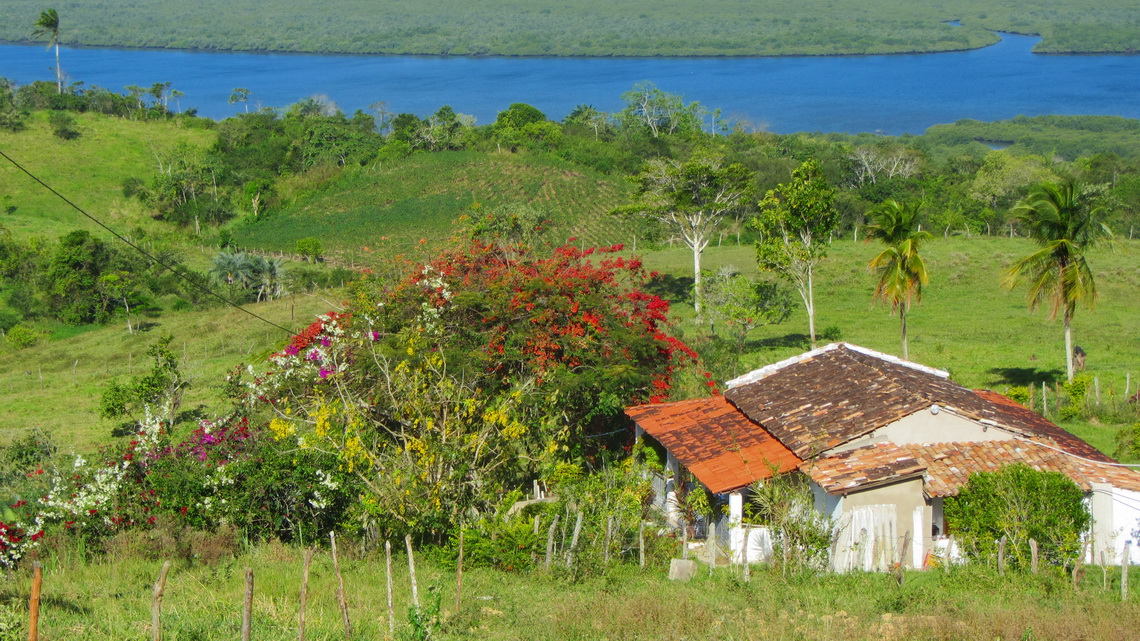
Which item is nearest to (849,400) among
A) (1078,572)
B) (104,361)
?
(1078,572)

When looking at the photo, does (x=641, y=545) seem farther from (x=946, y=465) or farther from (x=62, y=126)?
(x=62, y=126)

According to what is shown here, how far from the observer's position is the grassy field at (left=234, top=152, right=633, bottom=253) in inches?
2438

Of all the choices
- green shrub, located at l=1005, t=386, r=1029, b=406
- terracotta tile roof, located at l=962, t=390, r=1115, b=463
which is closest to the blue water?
green shrub, located at l=1005, t=386, r=1029, b=406

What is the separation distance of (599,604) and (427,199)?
195 ft

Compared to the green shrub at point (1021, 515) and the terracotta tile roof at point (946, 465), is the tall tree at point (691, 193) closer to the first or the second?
the terracotta tile roof at point (946, 465)

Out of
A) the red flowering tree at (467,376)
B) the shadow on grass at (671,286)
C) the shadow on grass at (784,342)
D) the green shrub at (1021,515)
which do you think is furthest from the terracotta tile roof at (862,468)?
the shadow on grass at (671,286)

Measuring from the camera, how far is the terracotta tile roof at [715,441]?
14914 mm

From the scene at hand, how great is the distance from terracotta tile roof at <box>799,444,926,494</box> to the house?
0.06 feet

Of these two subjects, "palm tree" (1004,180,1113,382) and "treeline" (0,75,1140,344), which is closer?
"palm tree" (1004,180,1113,382)

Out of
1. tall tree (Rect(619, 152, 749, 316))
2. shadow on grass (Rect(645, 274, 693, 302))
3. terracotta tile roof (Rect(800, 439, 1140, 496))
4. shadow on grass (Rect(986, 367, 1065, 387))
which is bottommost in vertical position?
terracotta tile roof (Rect(800, 439, 1140, 496))

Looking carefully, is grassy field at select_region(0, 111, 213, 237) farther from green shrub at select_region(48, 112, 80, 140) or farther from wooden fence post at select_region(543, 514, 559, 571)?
wooden fence post at select_region(543, 514, 559, 571)

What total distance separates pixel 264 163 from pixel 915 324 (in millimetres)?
56419

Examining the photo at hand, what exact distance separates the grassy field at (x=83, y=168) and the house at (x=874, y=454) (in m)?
52.7

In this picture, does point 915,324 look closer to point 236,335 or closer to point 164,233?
point 236,335
